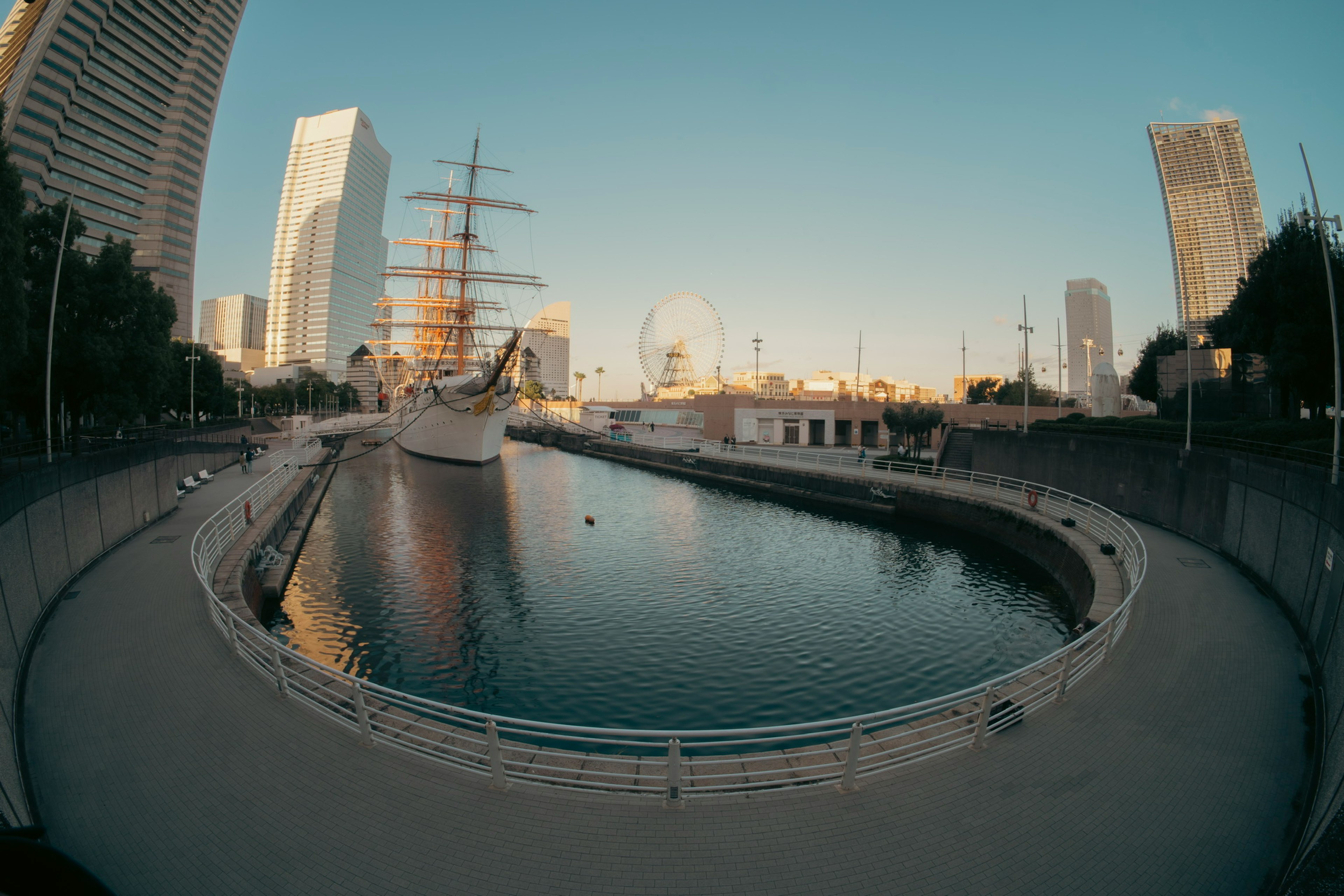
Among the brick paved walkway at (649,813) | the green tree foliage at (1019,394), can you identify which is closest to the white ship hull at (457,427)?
the brick paved walkway at (649,813)

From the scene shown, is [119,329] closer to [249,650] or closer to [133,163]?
[249,650]

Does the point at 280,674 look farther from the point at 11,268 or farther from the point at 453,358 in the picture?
the point at 453,358

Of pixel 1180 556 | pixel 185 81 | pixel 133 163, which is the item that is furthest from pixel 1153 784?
pixel 185 81

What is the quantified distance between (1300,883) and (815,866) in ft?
11.1

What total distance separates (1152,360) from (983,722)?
5623cm

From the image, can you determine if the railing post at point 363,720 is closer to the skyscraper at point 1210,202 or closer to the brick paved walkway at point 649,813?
the brick paved walkway at point 649,813

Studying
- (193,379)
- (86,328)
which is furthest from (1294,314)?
(193,379)

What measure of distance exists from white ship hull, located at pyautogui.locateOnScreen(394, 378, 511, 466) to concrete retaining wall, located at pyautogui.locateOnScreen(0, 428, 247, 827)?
28.1 metres

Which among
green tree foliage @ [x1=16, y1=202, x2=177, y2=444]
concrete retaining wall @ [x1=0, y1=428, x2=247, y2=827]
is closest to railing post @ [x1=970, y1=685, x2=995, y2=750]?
concrete retaining wall @ [x1=0, y1=428, x2=247, y2=827]

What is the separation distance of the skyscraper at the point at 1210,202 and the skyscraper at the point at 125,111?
148442 mm

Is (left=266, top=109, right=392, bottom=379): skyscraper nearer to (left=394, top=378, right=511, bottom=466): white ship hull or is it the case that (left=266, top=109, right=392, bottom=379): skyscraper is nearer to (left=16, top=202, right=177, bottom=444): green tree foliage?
(left=394, top=378, right=511, bottom=466): white ship hull

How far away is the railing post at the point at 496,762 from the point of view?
654 centimetres

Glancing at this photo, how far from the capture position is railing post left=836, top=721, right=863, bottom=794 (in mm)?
6543

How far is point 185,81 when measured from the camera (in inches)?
3410
